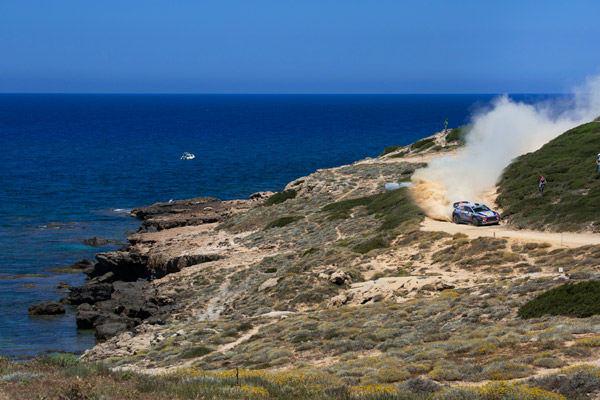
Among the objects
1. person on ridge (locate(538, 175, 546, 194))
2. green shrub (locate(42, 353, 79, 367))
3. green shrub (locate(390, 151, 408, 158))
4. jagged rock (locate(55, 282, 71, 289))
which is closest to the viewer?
green shrub (locate(42, 353, 79, 367))

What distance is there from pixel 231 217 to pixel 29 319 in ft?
70.2

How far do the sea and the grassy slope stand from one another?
1505 centimetres

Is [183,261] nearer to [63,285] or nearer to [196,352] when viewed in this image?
[63,285]

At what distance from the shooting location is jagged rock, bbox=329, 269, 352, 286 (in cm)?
2986

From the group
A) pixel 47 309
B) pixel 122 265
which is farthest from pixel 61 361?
pixel 122 265

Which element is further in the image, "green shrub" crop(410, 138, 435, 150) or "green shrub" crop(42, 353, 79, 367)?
"green shrub" crop(410, 138, 435, 150)

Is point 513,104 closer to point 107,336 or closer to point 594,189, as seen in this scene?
point 594,189

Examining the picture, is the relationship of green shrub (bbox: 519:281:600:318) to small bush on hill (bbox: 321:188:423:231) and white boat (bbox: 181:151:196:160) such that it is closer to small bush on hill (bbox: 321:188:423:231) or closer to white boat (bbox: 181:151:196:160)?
small bush on hill (bbox: 321:188:423:231)

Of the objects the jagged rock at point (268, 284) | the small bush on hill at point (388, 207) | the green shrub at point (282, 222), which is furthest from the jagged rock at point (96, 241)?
the jagged rock at point (268, 284)

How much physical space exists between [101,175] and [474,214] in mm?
68067

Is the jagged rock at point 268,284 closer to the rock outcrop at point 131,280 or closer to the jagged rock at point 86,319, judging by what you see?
the rock outcrop at point 131,280

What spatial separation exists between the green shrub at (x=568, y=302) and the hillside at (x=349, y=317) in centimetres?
12

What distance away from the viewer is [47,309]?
37.1 m

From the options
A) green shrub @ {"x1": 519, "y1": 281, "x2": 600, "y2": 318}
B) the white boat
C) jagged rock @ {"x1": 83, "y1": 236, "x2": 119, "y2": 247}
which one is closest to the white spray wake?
green shrub @ {"x1": 519, "y1": 281, "x2": 600, "y2": 318}
